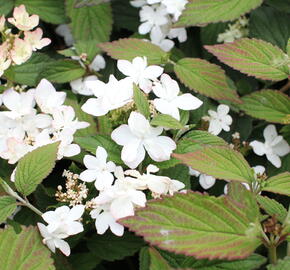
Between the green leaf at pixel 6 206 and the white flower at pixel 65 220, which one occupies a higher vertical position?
the white flower at pixel 65 220

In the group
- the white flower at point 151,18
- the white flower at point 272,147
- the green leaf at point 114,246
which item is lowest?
the green leaf at point 114,246

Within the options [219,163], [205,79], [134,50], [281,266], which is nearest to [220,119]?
[205,79]

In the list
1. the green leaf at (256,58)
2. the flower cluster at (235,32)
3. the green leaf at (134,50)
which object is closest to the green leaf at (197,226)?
the green leaf at (256,58)

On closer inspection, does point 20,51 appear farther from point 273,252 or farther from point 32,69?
point 273,252

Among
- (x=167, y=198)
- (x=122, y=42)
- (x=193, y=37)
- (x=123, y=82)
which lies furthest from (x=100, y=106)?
(x=193, y=37)

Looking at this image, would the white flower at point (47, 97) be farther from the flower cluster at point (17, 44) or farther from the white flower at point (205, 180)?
the white flower at point (205, 180)
